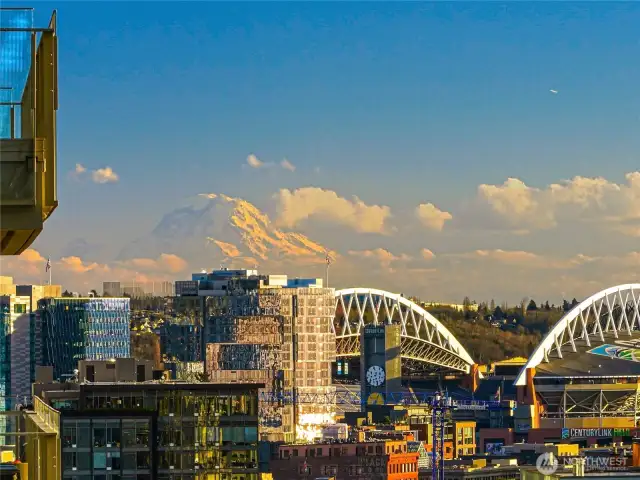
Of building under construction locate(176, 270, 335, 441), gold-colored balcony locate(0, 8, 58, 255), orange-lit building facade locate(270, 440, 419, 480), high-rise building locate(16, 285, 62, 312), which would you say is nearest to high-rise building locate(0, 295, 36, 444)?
high-rise building locate(16, 285, 62, 312)

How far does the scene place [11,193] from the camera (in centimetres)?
932

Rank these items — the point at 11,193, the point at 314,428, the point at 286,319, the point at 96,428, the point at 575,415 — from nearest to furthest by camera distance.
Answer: the point at 11,193 < the point at 96,428 < the point at 314,428 < the point at 286,319 < the point at 575,415

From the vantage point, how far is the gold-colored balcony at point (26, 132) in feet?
30.8

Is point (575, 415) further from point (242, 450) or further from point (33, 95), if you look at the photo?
point (33, 95)

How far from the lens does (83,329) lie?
170375 mm

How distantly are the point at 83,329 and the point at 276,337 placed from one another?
19.4m

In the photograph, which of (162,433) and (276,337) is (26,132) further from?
(276,337)

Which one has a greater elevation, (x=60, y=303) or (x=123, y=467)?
(x=60, y=303)

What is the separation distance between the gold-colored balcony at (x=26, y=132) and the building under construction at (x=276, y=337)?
141 metres

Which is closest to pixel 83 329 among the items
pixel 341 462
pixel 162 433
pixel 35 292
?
pixel 35 292

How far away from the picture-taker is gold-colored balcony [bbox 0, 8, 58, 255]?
9398mm

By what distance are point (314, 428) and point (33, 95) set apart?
146 metres

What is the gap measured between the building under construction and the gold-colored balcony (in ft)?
462

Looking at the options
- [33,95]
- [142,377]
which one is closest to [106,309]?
[142,377]
